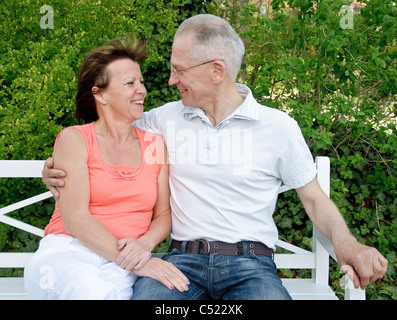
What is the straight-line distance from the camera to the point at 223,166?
2.69 meters

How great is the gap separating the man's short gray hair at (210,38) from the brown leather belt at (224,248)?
99cm

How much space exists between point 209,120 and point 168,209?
57 cm

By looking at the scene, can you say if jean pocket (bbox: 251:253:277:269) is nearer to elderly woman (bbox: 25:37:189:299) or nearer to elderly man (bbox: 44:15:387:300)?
elderly man (bbox: 44:15:387:300)

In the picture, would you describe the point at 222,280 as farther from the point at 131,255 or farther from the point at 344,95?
the point at 344,95

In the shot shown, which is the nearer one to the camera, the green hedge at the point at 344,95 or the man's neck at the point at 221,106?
the man's neck at the point at 221,106

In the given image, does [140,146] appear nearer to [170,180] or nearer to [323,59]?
[170,180]

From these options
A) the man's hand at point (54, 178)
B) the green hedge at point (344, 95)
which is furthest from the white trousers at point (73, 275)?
the green hedge at point (344, 95)

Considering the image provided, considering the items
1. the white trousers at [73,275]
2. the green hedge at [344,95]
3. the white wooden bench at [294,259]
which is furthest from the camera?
the green hedge at [344,95]

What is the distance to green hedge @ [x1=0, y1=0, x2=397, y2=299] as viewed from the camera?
3662 millimetres

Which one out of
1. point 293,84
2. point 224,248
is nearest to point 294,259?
point 224,248

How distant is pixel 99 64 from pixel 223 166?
926 millimetres

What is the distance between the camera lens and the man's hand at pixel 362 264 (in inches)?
84.4

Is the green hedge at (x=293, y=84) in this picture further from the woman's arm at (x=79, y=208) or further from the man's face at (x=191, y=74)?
the woman's arm at (x=79, y=208)

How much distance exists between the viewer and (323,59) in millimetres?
4008
